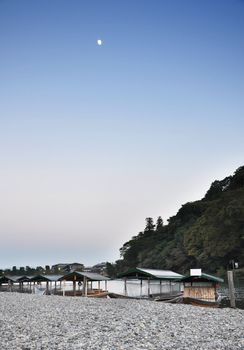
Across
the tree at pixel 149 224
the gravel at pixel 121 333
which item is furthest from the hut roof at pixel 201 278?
the tree at pixel 149 224

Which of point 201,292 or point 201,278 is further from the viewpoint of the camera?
point 201,278

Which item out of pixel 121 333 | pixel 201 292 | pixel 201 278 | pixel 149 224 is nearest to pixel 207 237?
pixel 201 278

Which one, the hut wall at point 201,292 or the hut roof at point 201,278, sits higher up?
the hut roof at point 201,278

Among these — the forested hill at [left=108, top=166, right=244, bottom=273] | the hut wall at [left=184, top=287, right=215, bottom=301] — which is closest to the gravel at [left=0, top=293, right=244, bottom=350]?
the hut wall at [left=184, top=287, right=215, bottom=301]

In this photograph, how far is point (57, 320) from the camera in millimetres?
21578

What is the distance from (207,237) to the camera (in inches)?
3578

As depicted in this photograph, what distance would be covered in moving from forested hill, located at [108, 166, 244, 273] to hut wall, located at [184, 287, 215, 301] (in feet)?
150

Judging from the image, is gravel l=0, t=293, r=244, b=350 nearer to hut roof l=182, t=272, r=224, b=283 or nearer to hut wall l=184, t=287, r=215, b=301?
hut wall l=184, t=287, r=215, b=301

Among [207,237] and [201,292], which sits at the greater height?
[207,237]

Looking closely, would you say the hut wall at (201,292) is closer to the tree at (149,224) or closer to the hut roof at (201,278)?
the hut roof at (201,278)

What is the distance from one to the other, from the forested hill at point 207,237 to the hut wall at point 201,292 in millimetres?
45801

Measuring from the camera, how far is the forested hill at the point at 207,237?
8594cm

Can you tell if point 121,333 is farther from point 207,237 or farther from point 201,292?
point 207,237

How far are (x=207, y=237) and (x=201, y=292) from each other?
181 ft
